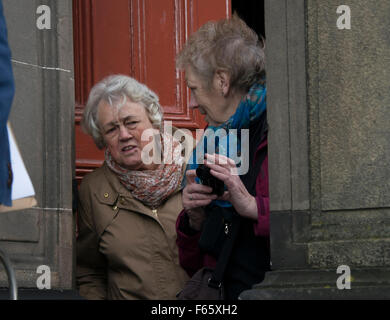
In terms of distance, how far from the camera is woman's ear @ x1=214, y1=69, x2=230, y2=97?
17.1 ft

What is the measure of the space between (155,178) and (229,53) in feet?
3.31

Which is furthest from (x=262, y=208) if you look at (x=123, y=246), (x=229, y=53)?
(x=123, y=246)

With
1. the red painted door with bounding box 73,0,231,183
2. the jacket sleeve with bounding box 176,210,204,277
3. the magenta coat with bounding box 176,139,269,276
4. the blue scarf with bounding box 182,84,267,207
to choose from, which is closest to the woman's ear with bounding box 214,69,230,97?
the blue scarf with bounding box 182,84,267,207

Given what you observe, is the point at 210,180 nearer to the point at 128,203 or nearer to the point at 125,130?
the point at 128,203

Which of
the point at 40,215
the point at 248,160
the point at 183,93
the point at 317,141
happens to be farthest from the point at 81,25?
the point at 317,141

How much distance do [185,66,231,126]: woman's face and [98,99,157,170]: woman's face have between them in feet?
2.65

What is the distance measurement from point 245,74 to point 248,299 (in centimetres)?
121

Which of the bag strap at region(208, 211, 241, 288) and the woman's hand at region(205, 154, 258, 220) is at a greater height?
the woman's hand at region(205, 154, 258, 220)

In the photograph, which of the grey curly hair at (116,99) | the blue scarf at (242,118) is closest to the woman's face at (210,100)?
the blue scarf at (242,118)

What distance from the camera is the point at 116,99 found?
6.14m

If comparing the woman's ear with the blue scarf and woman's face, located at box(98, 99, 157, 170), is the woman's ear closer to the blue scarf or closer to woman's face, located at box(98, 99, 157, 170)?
the blue scarf

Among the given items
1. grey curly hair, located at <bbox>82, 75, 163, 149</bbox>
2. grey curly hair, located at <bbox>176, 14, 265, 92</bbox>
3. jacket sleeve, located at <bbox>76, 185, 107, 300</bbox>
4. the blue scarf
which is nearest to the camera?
the blue scarf

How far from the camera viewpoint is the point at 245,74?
5160mm

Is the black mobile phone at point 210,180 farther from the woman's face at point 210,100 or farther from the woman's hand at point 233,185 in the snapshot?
the woman's face at point 210,100
